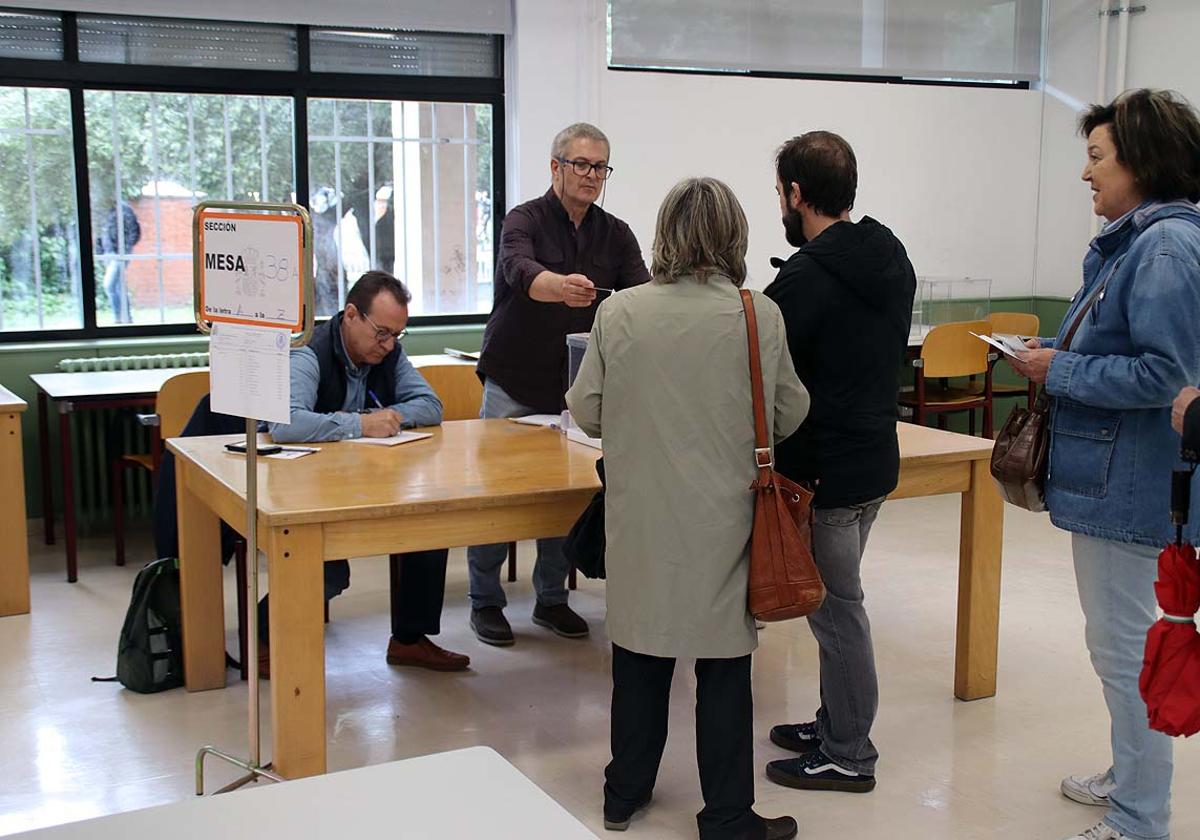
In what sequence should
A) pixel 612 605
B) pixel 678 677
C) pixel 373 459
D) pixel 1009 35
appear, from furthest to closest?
pixel 1009 35
pixel 678 677
pixel 373 459
pixel 612 605

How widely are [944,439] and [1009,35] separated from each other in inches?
178

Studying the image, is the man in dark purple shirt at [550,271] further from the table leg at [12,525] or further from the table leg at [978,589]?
the table leg at [12,525]

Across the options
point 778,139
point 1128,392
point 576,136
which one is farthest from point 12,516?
point 778,139

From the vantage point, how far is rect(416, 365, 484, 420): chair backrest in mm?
4613

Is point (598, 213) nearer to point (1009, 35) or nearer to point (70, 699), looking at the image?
point (70, 699)

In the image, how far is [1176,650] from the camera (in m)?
2.06

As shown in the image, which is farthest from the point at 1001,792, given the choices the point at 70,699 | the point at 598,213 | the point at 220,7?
the point at 220,7

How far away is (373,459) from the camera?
3127mm

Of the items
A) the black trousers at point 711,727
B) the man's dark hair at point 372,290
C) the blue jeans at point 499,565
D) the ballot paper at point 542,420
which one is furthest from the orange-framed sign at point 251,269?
the blue jeans at point 499,565

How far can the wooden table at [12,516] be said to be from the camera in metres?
4.10

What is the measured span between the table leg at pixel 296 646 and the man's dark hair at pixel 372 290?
3.28 feet

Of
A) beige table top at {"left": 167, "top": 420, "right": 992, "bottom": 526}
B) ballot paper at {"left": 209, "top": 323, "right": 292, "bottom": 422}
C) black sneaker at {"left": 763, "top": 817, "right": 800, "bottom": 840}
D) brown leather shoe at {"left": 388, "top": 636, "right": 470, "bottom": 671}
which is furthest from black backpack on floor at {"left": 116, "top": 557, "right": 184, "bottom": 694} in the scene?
black sneaker at {"left": 763, "top": 817, "right": 800, "bottom": 840}

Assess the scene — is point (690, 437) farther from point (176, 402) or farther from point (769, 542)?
point (176, 402)

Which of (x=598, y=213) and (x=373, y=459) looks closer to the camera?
(x=373, y=459)
